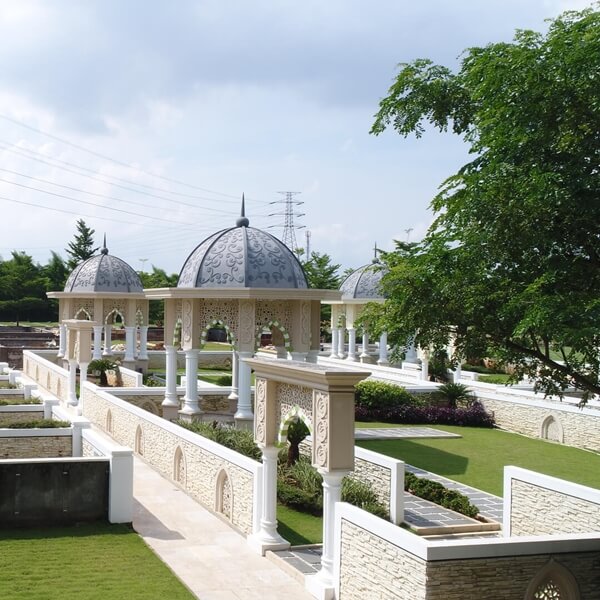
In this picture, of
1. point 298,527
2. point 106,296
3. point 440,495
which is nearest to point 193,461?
point 298,527

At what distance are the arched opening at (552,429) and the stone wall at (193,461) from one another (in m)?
10.7

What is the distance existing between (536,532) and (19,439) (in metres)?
9.44

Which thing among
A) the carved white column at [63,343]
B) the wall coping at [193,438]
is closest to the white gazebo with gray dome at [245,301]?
the wall coping at [193,438]

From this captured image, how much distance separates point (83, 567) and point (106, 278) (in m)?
22.8

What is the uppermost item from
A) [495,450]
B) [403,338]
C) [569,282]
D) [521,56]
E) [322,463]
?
[521,56]

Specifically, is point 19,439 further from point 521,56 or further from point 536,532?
point 521,56

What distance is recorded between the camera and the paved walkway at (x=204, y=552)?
972cm

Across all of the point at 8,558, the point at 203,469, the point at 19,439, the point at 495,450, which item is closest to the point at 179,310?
the point at 19,439

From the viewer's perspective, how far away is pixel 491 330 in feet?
32.4

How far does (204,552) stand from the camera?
441 inches

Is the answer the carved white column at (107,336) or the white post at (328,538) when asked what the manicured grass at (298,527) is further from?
the carved white column at (107,336)

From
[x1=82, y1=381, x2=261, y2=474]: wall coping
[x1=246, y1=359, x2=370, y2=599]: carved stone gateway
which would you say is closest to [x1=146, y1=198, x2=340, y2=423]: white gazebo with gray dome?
[x1=82, y1=381, x2=261, y2=474]: wall coping

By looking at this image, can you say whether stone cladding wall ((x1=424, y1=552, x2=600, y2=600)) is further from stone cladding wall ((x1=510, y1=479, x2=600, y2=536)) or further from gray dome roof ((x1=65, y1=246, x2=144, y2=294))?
gray dome roof ((x1=65, y1=246, x2=144, y2=294))

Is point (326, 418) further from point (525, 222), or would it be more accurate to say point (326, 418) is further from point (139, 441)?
point (139, 441)
